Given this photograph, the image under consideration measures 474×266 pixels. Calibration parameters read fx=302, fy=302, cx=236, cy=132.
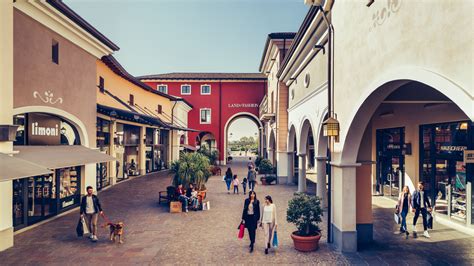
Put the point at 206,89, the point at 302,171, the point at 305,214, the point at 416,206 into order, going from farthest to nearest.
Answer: the point at 206,89 < the point at 302,171 < the point at 416,206 < the point at 305,214

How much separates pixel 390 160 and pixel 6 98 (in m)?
17.8

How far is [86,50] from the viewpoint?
1569cm

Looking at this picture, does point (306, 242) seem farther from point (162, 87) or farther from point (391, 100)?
point (162, 87)

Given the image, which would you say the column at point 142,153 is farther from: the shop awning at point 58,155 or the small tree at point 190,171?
the shop awning at point 58,155

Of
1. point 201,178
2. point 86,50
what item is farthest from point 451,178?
point 86,50

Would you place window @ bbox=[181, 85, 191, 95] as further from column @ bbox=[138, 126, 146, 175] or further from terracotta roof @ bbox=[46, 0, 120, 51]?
terracotta roof @ bbox=[46, 0, 120, 51]

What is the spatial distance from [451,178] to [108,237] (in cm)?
1316

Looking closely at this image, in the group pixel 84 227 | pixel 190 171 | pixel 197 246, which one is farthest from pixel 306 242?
pixel 190 171

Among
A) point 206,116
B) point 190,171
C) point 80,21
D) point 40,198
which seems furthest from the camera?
point 206,116

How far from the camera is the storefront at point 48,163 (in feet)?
35.9

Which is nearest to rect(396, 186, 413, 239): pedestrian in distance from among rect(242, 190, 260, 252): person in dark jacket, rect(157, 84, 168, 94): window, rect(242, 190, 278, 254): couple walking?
rect(242, 190, 278, 254): couple walking

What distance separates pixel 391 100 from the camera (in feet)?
31.2

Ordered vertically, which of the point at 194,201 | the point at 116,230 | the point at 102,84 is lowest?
the point at 194,201

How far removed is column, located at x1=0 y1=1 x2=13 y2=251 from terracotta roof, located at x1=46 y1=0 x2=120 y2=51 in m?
2.43
